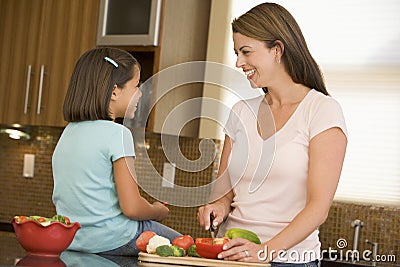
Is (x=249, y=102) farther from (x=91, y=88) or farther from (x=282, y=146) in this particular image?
(x=91, y=88)

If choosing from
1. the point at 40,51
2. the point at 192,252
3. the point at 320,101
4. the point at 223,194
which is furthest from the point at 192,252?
the point at 40,51

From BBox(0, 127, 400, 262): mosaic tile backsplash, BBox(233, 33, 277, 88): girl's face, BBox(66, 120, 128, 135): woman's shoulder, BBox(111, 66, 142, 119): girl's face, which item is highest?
BBox(233, 33, 277, 88): girl's face

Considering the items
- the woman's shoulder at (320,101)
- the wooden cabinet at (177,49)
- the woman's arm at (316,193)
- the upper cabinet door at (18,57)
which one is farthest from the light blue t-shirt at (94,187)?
the upper cabinet door at (18,57)

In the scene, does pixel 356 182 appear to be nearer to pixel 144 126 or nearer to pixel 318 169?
pixel 144 126

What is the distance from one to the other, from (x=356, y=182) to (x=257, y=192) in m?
1.46

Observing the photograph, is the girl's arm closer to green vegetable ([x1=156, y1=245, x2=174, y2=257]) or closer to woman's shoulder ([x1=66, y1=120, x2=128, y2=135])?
green vegetable ([x1=156, y1=245, x2=174, y2=257])

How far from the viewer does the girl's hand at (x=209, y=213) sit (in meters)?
2.11

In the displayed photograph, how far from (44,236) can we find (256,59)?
2.61ft

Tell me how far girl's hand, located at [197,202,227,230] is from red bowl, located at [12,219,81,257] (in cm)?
40

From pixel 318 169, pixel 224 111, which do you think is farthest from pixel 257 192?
pixel 224 111

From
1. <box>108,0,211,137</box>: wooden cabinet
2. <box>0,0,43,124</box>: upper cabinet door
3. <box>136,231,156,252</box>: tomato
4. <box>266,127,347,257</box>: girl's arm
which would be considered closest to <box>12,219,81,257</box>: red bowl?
<box>136,231,156,252</box>: tomato

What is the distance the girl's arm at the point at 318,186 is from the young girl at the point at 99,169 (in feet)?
1.29

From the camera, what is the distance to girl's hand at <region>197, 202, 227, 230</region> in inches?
82.9

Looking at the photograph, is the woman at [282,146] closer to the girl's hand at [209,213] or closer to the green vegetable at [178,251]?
the girl's hand at [209,213]
